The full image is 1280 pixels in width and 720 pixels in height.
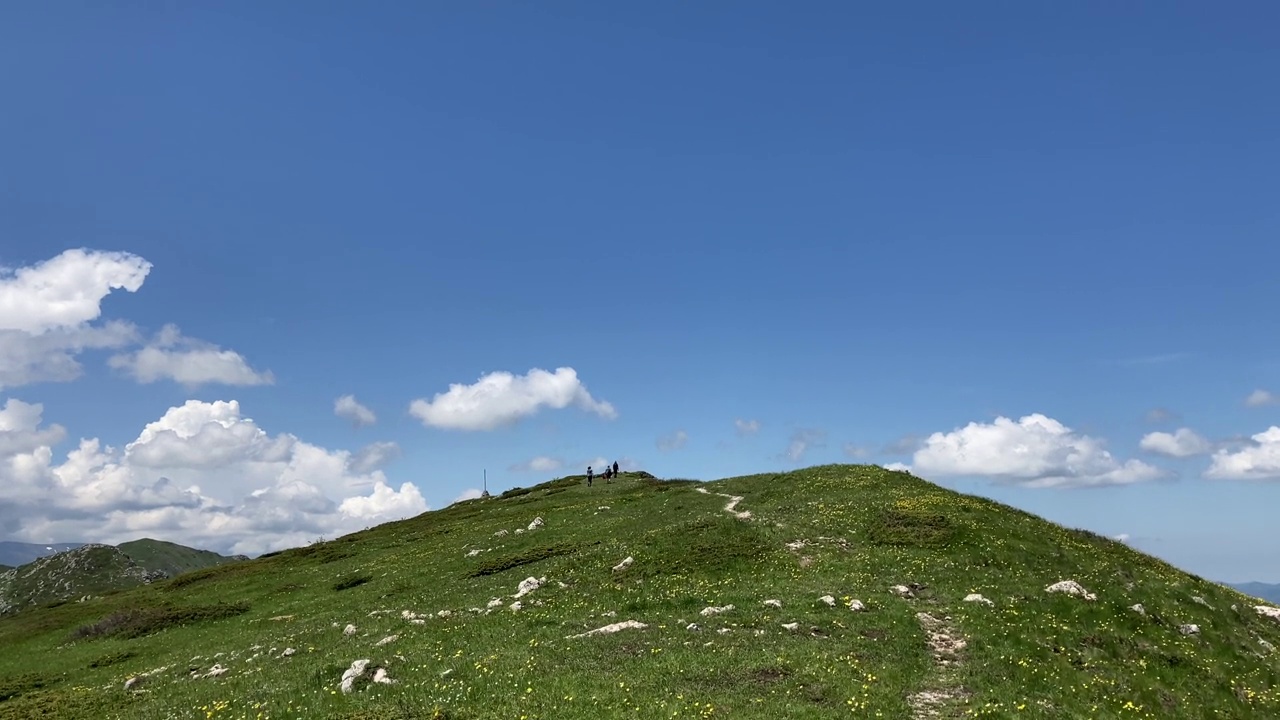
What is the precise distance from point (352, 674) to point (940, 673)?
20.9 meters

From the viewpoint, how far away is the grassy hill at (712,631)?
22391 mm

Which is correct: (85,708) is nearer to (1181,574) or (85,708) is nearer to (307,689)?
(307,689)

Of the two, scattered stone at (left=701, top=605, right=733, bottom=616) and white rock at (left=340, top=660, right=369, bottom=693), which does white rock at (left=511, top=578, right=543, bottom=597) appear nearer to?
scattered stone at (left=701, top=605, right=733, bottom=616)

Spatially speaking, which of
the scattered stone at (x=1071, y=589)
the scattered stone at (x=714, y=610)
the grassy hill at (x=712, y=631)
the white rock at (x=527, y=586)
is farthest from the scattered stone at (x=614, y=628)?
the scattered stone at (x=1071, y=589)

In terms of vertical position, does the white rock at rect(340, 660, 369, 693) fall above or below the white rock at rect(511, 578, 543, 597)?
below

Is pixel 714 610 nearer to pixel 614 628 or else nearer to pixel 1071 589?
pixel 614 628

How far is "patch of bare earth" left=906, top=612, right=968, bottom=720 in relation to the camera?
21984 millimetres

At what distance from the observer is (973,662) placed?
26250 millimetres

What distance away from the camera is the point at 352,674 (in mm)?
23984

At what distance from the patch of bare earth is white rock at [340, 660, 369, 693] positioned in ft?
59.6

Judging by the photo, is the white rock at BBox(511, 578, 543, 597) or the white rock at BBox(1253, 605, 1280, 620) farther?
the white rock at BBox(1253, 605, 1280, 620)

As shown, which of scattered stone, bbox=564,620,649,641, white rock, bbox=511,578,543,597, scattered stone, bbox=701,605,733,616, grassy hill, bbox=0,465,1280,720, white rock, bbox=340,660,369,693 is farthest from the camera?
white rock, bbox=511,578,543,597

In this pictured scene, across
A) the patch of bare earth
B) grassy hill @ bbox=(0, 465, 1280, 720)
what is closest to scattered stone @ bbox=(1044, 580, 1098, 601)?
grassy hill @ bbox=(0, 465, 1280, 720)

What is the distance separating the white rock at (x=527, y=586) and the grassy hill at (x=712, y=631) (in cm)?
40
